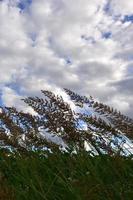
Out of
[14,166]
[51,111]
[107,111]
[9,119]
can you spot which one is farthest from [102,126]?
[14,166]

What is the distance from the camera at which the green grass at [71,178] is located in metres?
3.21

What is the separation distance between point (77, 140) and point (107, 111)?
16.9 inches

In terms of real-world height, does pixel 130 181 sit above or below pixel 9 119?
below

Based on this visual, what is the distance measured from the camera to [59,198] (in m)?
3.40

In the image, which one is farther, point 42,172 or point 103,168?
point 42,172

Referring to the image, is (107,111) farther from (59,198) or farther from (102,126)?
(59,198)

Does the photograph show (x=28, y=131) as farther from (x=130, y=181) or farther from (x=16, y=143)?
(x=130, y=181)

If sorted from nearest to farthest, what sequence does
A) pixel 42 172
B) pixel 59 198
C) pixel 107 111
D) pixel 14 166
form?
pixel 59 198 < pixel 107 111 < pixel 42 172 < pixel 14 166

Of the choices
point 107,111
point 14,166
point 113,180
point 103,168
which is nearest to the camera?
point 107,111

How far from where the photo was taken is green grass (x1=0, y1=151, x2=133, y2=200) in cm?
321

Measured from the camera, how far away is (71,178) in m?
3.96

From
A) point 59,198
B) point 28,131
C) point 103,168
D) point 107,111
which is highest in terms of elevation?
point 28,131

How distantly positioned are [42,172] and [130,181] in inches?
53.0

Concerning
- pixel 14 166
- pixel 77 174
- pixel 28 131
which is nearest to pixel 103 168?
pixel 77 174
